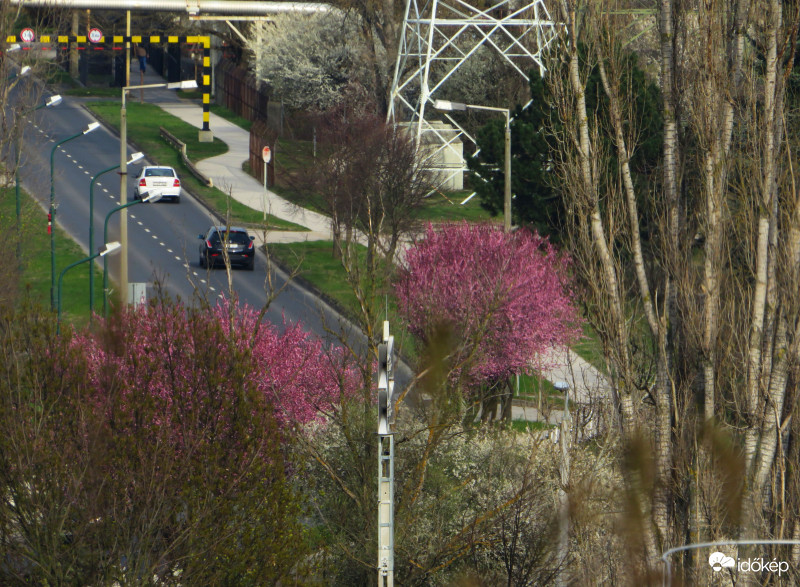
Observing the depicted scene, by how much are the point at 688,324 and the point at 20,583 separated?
877cm

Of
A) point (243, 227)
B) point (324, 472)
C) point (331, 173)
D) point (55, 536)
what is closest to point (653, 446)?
point (324, 472)

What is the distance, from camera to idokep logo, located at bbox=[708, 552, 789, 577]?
14.9 metres

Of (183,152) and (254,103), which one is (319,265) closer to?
(183,152)

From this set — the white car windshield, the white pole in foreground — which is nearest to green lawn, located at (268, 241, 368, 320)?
the white car windshield

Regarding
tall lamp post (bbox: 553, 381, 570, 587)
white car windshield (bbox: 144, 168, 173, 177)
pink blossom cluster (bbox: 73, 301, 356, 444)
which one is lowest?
white car windshield (bbox: 144, 168, 173, 177)

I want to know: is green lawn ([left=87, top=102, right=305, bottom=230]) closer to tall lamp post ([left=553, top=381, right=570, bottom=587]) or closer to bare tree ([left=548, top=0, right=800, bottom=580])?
tall lamp post ([left=553, top=381, right=570, bottom=587])

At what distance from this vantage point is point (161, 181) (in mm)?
51844

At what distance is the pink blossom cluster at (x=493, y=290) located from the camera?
1094 inches

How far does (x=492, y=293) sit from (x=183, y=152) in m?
35.6

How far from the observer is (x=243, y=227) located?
156 ft

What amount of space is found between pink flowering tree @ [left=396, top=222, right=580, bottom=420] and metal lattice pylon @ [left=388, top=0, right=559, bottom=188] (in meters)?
13.4

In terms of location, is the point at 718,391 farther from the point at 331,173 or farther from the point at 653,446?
the point at 331,173

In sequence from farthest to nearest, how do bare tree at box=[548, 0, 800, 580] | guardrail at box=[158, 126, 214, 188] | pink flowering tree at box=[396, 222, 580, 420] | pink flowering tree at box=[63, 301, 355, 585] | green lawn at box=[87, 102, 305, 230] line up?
guardrail at box=[158, 126, 214, 188]
green lawn at box=[87, 102, 305, 230]
pink flowering tree at box=[396, 222, 580, 420]
pink flowering tree at box=[63, 301, 355, 585]
bare tree at box=[548, 0, 800, 580]

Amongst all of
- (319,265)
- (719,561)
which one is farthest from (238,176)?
(719,561)
